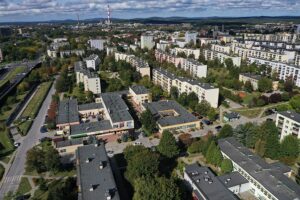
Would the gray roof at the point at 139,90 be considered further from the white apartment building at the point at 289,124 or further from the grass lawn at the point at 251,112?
the white apartment building at the point at 289,124

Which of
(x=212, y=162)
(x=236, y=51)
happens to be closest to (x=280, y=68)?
(x=236, y=51)

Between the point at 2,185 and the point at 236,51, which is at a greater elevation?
the point at 236,51

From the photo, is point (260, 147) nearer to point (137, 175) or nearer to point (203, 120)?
point (203, 120)

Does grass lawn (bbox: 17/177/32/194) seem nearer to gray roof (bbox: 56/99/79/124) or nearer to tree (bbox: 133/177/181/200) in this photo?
tree (bbox: 133/177/181/200)

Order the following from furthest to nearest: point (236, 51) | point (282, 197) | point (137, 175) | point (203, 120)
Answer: point (236, 51)
point (203, 120)
point (137, 175)
point (282, 197)

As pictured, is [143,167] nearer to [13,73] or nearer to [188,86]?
[188,86]

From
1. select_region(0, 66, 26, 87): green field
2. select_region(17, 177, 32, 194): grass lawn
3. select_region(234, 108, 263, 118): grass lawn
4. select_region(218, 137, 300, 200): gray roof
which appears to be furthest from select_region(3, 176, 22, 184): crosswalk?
select_region(0, 66, 26, 87): green field

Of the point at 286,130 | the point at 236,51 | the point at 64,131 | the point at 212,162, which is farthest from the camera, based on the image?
the point at 236,51
